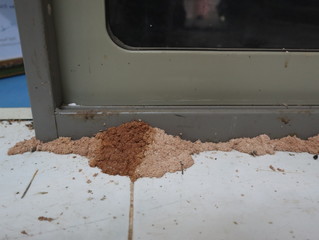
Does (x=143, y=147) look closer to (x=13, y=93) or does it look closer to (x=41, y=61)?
(x=41, y=61)

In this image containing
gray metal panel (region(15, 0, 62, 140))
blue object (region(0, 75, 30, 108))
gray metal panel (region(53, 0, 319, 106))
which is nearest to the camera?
gray metal panel (region(15, 0, 62, 140))

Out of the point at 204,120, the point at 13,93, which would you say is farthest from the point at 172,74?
the point at 13,93

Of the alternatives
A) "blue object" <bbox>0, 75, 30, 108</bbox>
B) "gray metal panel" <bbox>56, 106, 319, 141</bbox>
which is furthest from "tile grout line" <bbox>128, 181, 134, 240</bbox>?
"blue object" <bbox>0, 75, 30, 108</bbox>

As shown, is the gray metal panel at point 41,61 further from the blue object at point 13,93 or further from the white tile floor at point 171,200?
the blue object at point 13,93

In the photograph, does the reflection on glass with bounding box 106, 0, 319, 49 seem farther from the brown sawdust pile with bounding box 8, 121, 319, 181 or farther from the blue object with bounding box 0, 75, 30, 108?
the blue object with bounding box 0, 75, 30, 108

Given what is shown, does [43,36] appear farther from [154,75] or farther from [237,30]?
[237,30]

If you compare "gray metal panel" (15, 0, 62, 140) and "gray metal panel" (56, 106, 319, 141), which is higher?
"gray metal panel" (15, 0, 62, 140)

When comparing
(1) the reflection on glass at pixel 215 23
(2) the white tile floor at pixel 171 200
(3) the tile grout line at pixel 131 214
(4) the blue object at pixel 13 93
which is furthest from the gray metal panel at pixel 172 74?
(4) the blue object at pixel 13 93
